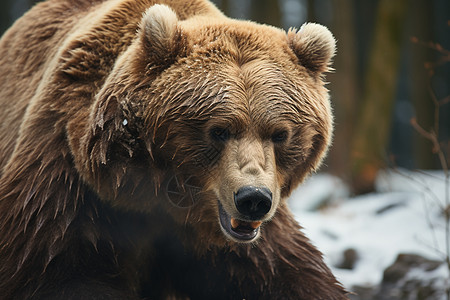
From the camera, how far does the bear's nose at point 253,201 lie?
3.40m

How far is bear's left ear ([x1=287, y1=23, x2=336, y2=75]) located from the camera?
159 inches

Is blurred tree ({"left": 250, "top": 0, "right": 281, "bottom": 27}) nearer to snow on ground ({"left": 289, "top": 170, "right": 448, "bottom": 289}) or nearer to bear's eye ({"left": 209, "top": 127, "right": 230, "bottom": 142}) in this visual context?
snow on ground ({"left": 289, "top": 170, "right": 448, "bottom": 289})

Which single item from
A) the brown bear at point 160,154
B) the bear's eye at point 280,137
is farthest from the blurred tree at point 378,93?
the bear's eye at point 280,137

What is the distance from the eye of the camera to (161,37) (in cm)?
376

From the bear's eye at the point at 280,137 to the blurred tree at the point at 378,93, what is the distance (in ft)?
25.0

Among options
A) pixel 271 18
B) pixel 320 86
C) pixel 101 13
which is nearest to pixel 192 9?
pixel 101 13

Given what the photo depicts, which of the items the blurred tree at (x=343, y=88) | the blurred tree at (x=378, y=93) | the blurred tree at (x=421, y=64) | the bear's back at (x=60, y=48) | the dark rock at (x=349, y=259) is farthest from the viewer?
the blurred tree at (x=421, y=64)

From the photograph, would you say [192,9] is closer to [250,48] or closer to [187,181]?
[250,48]

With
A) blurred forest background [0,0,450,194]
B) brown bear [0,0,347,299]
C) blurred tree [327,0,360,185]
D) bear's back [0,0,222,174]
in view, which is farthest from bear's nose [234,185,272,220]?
blurred tree [327,0,360,185]

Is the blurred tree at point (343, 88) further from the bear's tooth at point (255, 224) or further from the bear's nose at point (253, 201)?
the bear's nose at point (253, 201)

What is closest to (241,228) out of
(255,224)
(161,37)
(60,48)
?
(255,224)

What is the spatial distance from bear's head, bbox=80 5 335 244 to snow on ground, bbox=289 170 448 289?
166 cm

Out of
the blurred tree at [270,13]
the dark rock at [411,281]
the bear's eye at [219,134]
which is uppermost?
the bear's eye at [219,134]

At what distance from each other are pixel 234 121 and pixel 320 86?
0.79 m
